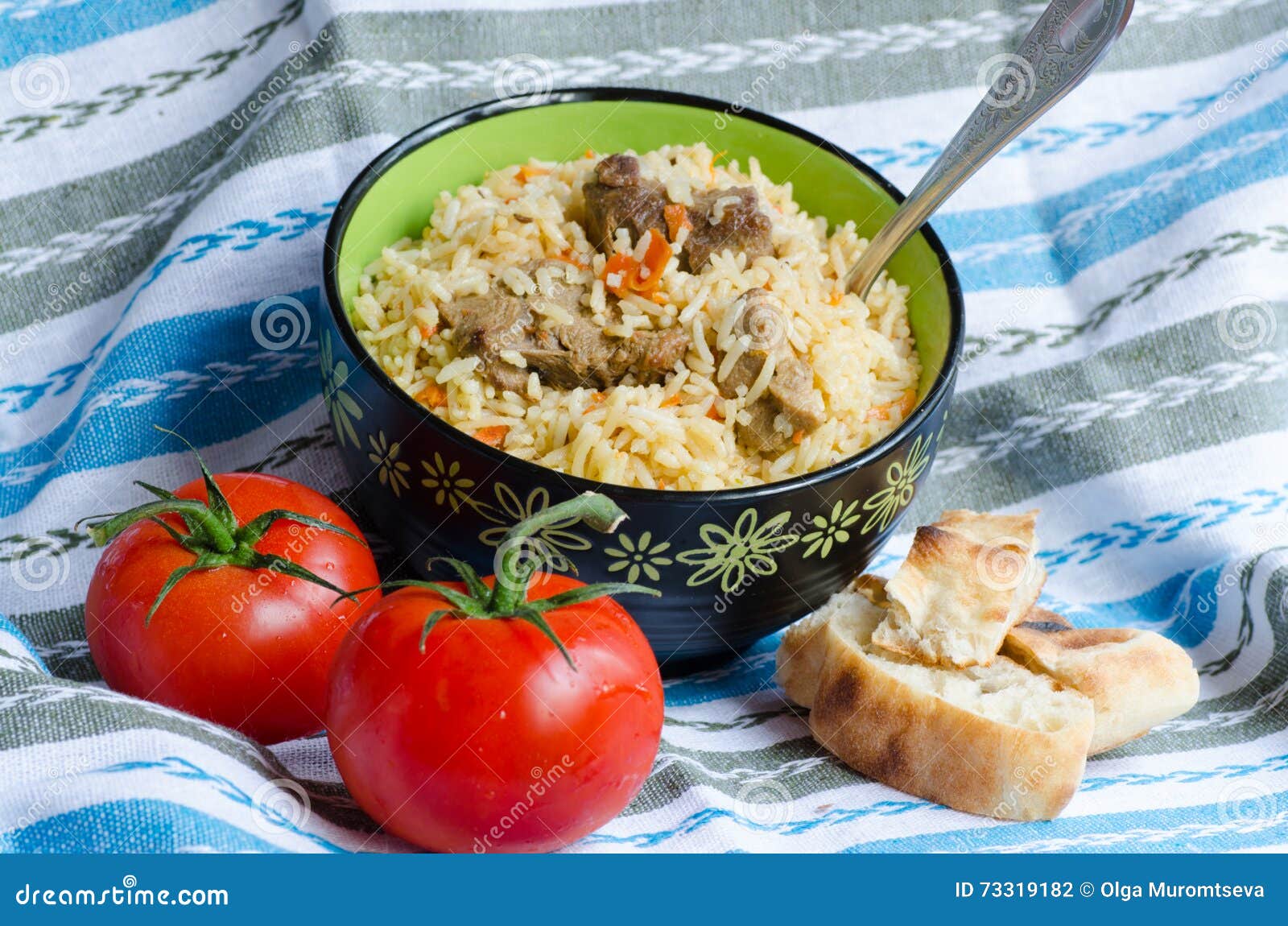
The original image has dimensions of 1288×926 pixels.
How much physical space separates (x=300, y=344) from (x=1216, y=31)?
106 inches

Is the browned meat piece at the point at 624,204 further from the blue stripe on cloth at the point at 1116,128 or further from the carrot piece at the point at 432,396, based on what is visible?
the blue stripe on cloth at the point at 1116,128

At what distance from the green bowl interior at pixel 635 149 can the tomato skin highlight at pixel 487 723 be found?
1016 mm

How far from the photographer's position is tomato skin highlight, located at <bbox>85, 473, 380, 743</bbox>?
2.34 meters

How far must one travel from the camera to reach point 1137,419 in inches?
139

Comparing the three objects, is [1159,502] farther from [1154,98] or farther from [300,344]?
[300,344]

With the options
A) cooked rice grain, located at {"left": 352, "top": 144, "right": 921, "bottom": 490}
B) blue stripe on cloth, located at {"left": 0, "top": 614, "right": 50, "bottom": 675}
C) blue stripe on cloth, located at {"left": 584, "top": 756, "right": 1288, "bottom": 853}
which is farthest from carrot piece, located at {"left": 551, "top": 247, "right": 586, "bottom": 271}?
blue stripe on cloth, located at {"left": 0, "top": 614, "right": 50, "bottom": 675}

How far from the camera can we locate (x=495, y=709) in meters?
2.04

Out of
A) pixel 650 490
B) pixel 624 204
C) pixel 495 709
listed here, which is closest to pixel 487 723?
pixel 495 709

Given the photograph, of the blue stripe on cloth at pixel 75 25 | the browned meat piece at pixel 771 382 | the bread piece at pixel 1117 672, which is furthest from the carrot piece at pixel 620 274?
the blue stripe on cloth at pixel 75 25

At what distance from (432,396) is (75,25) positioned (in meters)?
1.45

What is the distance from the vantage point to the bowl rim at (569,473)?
2416 millimetres

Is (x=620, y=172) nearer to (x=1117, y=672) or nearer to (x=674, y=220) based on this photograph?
(x=674, y=220)

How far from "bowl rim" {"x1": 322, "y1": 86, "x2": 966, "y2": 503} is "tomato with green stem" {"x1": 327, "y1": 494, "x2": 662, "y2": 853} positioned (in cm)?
28

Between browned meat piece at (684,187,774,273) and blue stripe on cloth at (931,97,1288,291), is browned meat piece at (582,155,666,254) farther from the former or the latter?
blue stripe on cloth at (931,97,1288,291)
